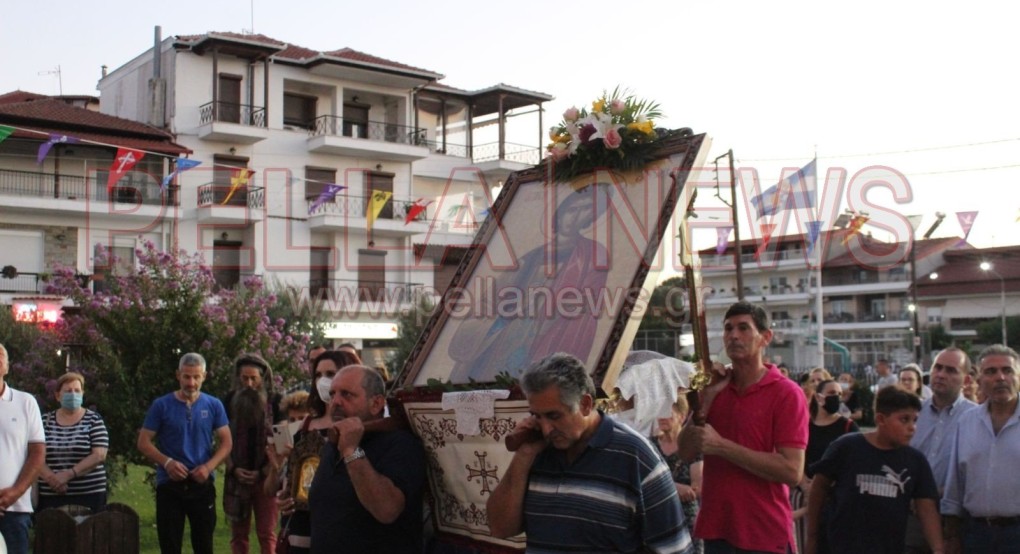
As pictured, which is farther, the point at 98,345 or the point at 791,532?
the point at 98,345

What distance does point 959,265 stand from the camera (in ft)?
252

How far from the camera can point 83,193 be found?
110 ft

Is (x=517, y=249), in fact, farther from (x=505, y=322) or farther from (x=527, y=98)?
(x=527, y=98)

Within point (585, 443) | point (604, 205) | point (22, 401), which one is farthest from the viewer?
point (22, 401)

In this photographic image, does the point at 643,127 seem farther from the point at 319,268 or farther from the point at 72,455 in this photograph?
the point at 319,268

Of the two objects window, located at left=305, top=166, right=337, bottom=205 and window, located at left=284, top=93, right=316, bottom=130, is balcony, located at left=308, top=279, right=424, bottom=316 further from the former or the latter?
window, located at left=284, top=93, right=316, bottom=130

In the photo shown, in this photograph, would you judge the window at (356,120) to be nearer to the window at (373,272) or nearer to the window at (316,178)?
the window at (316,178)

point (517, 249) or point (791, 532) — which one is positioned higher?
point (517, 249)

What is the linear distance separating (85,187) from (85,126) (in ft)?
6.23

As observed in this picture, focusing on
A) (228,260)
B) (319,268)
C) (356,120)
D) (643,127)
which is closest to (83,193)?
(228,260)

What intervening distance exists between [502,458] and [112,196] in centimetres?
3174

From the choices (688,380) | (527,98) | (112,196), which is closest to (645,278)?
(688,380)

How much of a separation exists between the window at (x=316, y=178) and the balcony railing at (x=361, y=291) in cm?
306

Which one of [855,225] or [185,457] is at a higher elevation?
[855,225]
